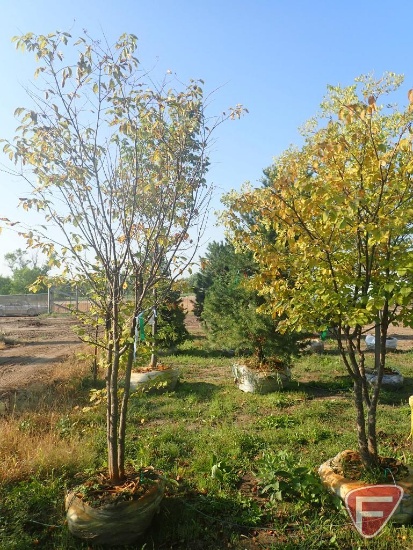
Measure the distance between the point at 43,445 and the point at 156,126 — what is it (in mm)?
3459

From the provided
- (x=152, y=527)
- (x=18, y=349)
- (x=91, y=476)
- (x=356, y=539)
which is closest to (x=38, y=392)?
(x=91, y=476)

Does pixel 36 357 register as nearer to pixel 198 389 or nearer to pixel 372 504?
pixel 198 389

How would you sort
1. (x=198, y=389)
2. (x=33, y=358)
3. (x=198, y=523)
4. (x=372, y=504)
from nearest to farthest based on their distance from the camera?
(x=372, y=504) < (x=198, y=523) < (x=198, y=389) < (x=33, y=358)

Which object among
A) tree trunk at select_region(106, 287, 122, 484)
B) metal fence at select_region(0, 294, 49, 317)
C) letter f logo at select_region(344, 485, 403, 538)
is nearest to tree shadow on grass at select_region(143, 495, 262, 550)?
tree trunk at select_region(106, 287, 122, 484)

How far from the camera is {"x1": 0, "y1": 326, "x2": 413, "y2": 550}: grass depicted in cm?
322

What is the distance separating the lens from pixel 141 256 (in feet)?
11.8

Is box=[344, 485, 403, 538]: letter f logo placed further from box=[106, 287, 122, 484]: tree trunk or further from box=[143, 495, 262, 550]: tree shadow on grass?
box=[106, 287, 122, 484]: tree trunk

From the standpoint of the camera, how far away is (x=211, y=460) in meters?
4.34

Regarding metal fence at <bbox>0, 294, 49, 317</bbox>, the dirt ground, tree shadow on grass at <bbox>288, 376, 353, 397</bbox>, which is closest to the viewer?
tree shadow on grass at <bbox>288, 376, 353, 397</bbox>


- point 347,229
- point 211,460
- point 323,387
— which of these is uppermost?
point 347,229

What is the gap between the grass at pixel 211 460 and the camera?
3223 mm

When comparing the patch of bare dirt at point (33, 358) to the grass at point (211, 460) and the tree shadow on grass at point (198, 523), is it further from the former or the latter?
the tree shadow on grass at point (198, 523)

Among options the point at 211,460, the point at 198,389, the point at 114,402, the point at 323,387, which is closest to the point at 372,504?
the point at 211,460

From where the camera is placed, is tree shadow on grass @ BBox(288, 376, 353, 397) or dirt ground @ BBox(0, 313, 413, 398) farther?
dirt ground @ BBox(0, 313, 413, 398)
